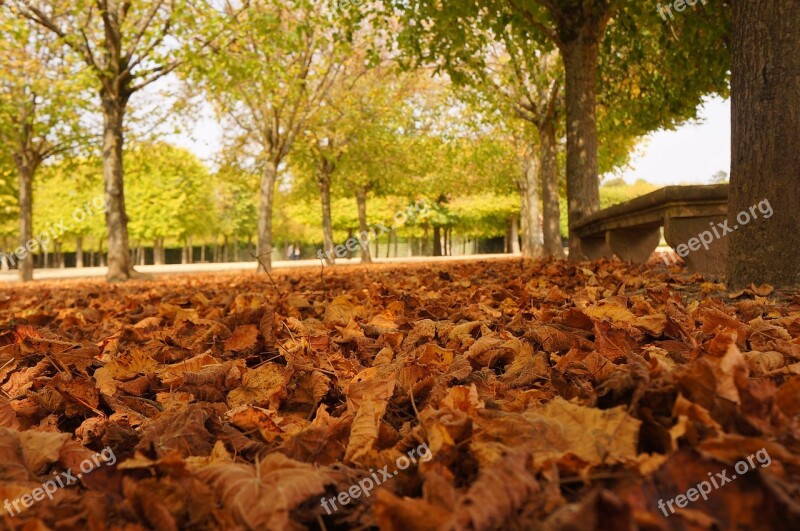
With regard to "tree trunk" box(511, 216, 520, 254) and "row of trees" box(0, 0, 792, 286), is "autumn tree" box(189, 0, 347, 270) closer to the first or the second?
"row of trees" box(0, 0, 792, 286)

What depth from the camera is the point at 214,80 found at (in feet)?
42.1

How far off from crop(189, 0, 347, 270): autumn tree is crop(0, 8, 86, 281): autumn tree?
373 cm

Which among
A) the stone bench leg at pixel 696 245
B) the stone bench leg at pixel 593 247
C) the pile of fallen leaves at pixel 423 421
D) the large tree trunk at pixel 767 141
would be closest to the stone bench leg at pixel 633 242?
the stone bench leg at pixel 593 247

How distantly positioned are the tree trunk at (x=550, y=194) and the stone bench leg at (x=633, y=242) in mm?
7788

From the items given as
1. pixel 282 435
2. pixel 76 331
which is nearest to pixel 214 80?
pixel 76 331

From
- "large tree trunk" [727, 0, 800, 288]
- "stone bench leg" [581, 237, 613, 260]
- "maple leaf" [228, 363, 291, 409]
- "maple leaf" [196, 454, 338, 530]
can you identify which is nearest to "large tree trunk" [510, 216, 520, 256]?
"stone bench leg" [581, 237, 613, 260]

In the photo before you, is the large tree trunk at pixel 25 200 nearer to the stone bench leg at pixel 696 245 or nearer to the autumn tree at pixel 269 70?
the autumn tree at pixel 269 70

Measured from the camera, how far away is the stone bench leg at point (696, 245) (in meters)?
4.84

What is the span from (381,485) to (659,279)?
375 cm

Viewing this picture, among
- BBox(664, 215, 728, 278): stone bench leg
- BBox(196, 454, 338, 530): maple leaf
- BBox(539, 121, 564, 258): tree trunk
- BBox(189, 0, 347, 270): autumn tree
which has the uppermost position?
BBox(189, 0, 347, 270): autumn tree

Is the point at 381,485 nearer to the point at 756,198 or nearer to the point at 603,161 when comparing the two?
the point at 756,198

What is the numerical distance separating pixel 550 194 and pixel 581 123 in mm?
7378

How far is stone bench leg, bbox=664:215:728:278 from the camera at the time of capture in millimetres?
4840

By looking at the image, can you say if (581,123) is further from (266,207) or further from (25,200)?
(25,200)
